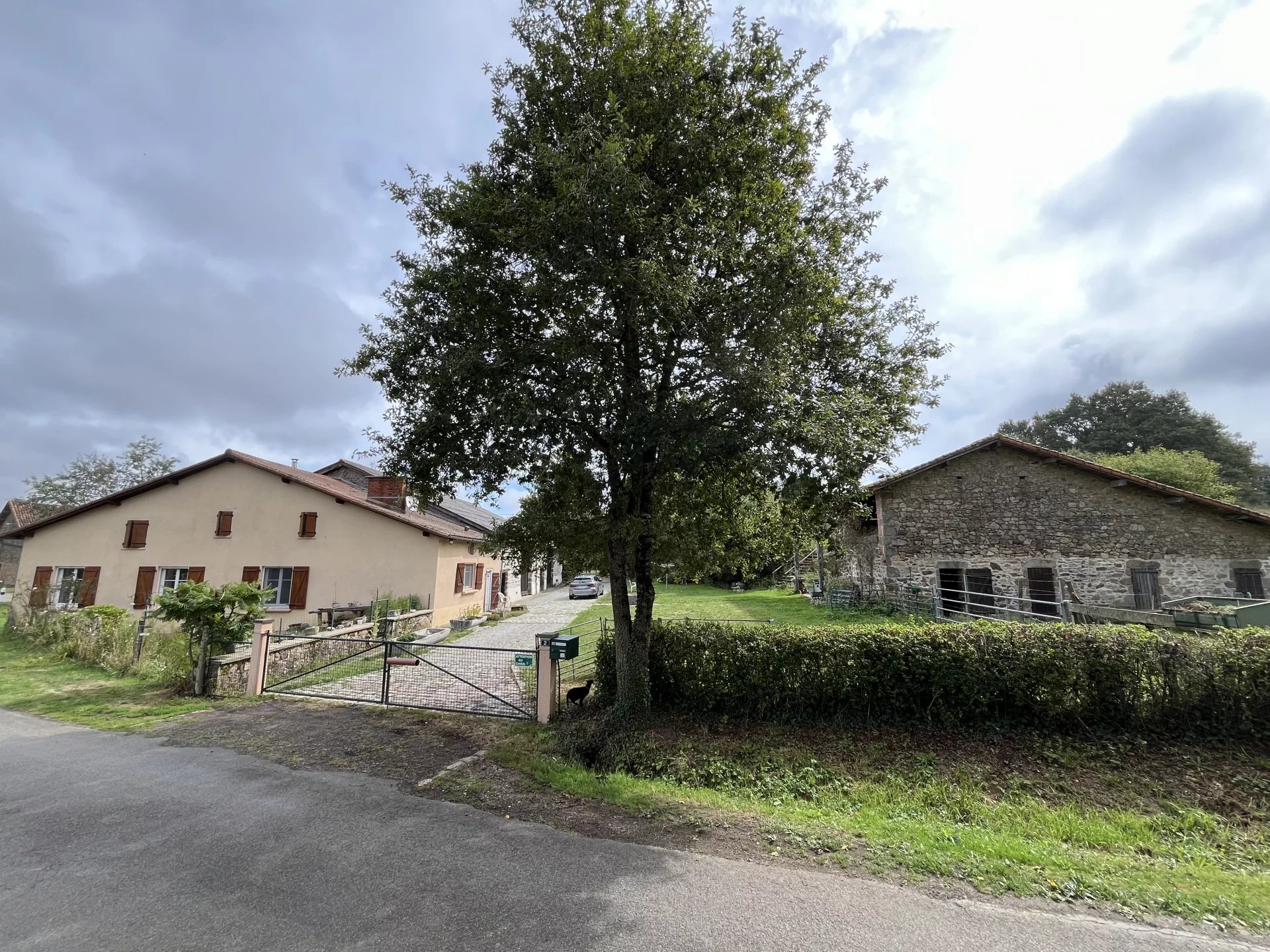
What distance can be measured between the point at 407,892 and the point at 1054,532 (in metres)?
20.5

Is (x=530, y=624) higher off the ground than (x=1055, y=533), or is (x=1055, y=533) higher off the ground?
(x=1055, y=533)

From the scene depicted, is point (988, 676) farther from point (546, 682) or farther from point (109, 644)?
point (109, 644)

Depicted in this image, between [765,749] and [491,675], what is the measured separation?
6035 millimetres

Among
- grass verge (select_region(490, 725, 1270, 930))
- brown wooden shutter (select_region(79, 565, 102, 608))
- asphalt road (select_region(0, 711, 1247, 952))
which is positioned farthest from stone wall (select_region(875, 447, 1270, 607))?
brown wooden shutter (select_region(79, 565, 102, 608))

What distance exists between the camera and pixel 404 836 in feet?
14.8

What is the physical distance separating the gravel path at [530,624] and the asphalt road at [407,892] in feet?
27.2

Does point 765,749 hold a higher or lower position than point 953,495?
lower

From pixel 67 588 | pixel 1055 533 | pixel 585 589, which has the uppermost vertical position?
pixel 1055 533

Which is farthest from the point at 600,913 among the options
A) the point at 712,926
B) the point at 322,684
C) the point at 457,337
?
the point at 322,684

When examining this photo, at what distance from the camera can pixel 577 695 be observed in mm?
8312

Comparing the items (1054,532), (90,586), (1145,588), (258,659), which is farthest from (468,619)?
(1145,588)

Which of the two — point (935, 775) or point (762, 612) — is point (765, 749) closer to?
point (935, 775)

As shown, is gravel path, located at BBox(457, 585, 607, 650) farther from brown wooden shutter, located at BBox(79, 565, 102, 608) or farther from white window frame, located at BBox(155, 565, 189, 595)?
brown wooden shutter, located at BBox(79, 565, 102, 608)

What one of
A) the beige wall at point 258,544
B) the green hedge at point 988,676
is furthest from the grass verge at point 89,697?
the green hedge at point 988,676
